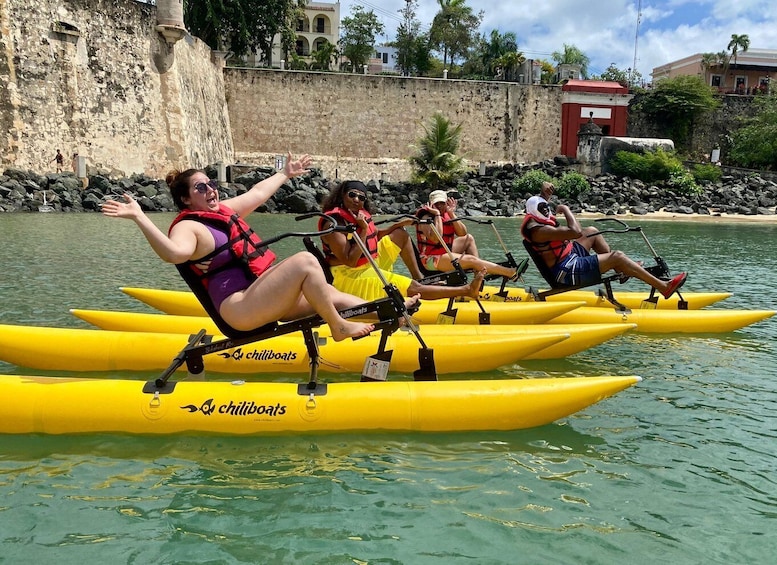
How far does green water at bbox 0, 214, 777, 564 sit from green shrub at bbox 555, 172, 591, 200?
102 feet

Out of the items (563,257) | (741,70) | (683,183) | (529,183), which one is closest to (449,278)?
(563,257)

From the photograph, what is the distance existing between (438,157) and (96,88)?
17425 mm

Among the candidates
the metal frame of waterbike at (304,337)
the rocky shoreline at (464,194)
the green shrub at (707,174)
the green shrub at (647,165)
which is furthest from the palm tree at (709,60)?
the metal frame of waterbike at (304,337)

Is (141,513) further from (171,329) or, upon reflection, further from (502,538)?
(171,329)

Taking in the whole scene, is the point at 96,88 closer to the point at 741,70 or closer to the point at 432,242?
the point at 432,242

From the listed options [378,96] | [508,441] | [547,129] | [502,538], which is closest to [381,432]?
[508,441]

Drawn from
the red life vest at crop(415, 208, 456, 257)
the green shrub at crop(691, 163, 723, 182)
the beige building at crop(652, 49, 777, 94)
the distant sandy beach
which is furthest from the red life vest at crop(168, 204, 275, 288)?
the beige building at crop(652, 49, 777, 94)

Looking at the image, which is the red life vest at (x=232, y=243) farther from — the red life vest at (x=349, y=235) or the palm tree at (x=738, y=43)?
the palm tree at (x=738, y=43)

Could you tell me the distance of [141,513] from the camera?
148 inches

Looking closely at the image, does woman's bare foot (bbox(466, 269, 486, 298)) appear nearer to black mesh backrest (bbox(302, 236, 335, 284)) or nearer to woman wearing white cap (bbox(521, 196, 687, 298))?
woman wearing white cap (bbox(521, 196, 687, 298))

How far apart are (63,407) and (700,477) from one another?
4.32 m

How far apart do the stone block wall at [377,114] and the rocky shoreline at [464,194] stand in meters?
3.20

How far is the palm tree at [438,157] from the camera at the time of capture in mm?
36750

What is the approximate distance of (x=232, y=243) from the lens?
4680mm
